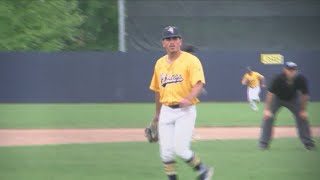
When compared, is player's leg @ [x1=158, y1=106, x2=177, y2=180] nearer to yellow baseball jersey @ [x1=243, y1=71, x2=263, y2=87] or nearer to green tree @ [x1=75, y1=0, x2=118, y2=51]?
yellow baseball jersey @ [x1=243, y1=71, x2=263, y2=87]

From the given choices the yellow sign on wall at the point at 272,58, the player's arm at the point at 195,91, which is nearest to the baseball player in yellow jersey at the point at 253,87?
the yellow sign on wall at the point at 272,58

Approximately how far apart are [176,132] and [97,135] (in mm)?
6939

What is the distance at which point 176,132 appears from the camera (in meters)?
7.04

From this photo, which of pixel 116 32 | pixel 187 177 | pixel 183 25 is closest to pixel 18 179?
pixel 187 177

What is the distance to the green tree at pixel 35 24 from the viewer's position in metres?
31.0

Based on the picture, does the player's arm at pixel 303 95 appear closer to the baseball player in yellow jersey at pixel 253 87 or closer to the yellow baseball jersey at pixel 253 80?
the baseball player in yellow jersey at pixel 253 87

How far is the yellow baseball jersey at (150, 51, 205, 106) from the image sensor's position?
23.1 feet

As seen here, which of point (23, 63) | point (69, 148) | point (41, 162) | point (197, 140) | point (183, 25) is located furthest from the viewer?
point (183, 25)

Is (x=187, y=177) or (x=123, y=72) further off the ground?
(x=187, y=177)

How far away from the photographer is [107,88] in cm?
2664

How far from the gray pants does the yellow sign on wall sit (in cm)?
1683

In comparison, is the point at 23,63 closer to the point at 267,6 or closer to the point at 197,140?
the point at 267,6

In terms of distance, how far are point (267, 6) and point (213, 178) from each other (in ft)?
77.6

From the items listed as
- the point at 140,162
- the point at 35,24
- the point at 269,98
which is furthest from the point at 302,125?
the point at 35,24
